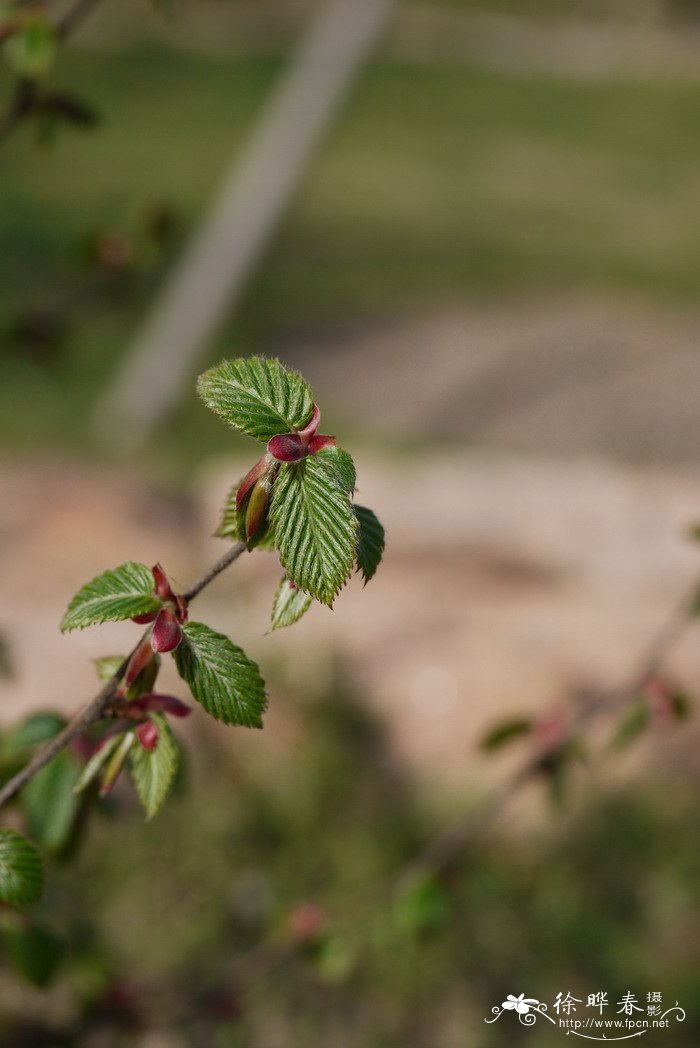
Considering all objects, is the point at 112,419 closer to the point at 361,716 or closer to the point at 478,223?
the point at 361,716

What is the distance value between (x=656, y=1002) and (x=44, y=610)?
1695 mm

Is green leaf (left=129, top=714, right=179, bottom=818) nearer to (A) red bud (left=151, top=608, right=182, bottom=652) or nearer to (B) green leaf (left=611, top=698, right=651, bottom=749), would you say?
(A) red bud (left=151, top=608, right=182, bottom=652)

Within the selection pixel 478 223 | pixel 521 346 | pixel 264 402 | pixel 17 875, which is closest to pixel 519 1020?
pixel 17 875

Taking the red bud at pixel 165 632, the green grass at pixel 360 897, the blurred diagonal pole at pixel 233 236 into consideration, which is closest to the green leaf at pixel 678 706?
the red bud at pixel 165 632

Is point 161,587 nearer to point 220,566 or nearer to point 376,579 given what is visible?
point 220,566

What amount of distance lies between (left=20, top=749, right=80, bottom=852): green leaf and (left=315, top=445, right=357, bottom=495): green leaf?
50 centimetres

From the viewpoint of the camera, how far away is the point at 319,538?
73 cm

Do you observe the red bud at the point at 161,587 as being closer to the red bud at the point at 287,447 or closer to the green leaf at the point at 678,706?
the red bud at the point at 287,447

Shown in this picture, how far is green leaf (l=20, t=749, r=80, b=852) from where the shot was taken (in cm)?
113

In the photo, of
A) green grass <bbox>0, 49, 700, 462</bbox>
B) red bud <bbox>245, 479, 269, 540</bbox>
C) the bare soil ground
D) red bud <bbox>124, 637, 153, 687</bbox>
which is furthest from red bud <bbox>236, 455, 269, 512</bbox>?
green grass <bbox>0, 49, 700, 462</bbox>

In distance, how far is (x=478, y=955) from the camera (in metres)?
2.63

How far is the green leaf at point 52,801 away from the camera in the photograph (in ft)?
3.72

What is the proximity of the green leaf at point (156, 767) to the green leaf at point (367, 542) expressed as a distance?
205 millimetres

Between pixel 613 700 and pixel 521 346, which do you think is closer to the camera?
pixel 613 700
